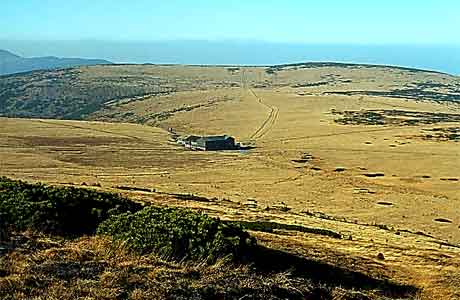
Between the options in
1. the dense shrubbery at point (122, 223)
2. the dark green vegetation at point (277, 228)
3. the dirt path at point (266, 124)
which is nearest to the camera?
the dense shrubbery at point (122, 223)

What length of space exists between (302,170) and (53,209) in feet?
194

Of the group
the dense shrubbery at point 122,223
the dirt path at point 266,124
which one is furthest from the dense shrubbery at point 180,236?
the dirt path at point 266,124

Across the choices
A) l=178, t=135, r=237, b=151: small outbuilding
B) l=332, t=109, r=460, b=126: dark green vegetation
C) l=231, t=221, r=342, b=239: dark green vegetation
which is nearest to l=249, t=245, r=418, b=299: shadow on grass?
l=231, t=221, r=342, b=239: dark green vegetation

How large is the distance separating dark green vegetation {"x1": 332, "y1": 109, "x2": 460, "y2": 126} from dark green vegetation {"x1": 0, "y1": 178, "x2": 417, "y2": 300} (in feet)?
355

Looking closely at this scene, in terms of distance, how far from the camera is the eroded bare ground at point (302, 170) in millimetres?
26609

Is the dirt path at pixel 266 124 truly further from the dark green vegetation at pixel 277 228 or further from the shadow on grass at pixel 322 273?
the shadow on grass at pixel 322 273

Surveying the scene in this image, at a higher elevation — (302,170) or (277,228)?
(277,228)

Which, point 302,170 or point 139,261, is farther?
point 302,170

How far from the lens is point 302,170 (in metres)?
75.8

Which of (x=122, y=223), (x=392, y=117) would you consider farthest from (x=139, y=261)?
(x=392, y=117)

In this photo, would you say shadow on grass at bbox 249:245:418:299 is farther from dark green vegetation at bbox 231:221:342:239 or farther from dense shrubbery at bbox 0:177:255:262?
dark green vegetation at bbox 231:221:342:239

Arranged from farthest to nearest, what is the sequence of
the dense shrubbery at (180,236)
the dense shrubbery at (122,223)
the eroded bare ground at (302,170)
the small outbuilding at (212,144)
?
1. the small outbuilding at (212,144)
2. the eroded bare ground at (302,170)
3. the dense shrubbery at (122,223)
4. the dense shrubbery at (180,236)

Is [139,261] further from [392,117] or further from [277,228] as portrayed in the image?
[392,117]

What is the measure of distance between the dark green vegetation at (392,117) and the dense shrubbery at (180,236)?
10914cm
